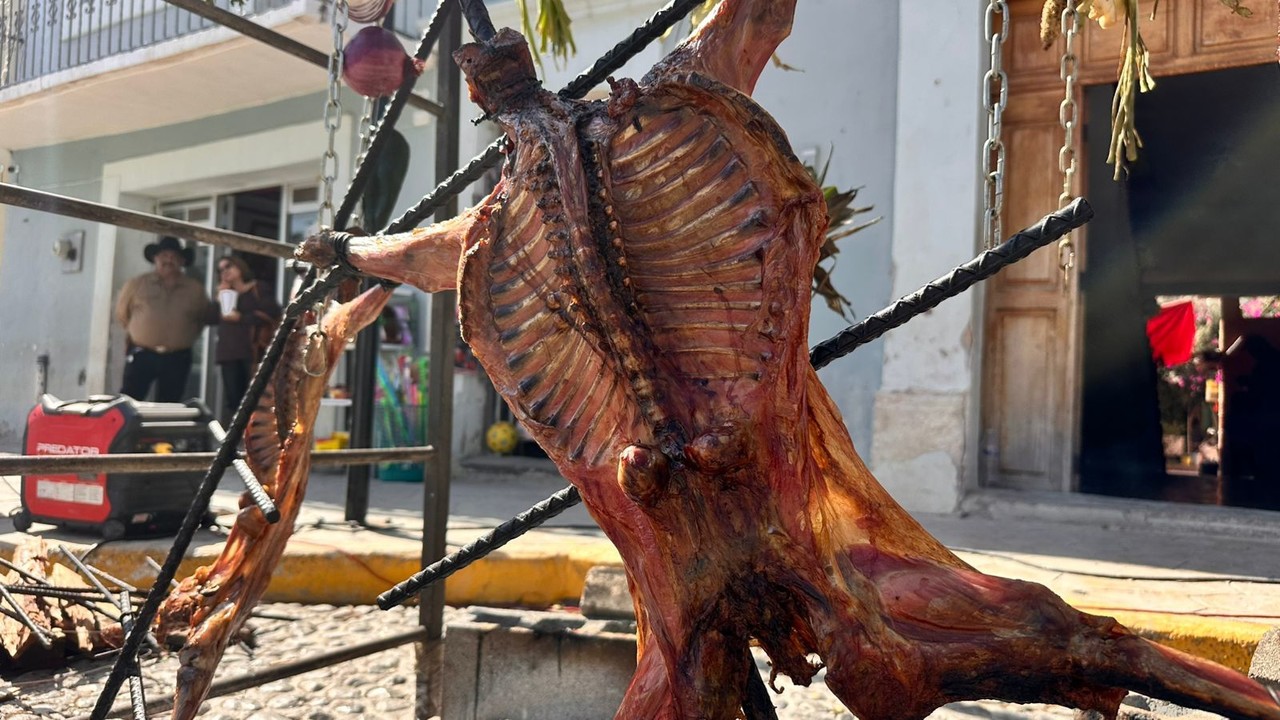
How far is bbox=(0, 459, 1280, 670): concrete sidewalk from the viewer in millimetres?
3027

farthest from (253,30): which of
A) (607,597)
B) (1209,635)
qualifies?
(1209,635)

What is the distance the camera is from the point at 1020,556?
4125 millimetres

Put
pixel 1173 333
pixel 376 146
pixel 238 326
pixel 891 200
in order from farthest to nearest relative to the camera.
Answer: pixel 1173 333 → pixel 238 326 → pixel 891 200 → pixel 376 146

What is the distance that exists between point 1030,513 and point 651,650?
463 centimetres

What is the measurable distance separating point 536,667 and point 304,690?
1.02 meters

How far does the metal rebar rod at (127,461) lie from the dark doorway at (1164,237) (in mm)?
5039

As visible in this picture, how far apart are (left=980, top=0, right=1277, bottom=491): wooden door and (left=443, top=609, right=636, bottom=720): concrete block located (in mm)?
4200

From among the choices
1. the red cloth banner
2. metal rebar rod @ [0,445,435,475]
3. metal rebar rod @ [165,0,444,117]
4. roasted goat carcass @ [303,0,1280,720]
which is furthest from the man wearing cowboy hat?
the red cloth banner

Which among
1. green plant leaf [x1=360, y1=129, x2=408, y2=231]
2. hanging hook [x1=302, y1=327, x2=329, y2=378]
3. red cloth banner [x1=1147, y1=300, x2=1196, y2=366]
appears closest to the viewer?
hanging hook [x1=302, y1=327, x2=329, y2=378]

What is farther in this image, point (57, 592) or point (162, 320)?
point (162, 320)

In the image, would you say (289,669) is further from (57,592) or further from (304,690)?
(57,592)

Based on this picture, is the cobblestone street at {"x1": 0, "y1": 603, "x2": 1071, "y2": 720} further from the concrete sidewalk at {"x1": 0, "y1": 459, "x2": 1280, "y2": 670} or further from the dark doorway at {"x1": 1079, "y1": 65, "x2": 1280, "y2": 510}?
the dark doorway at {"x1": 1079, "y1": 65, "x2": 1280, "y2": 510}

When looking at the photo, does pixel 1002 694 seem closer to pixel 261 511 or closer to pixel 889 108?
pixel 261 511

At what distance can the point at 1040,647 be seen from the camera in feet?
3.74
